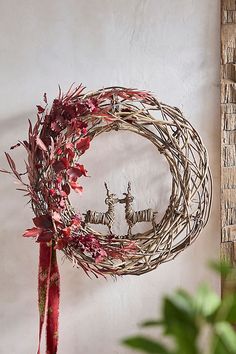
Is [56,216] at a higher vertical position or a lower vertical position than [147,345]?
higher

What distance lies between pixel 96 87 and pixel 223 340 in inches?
55.0

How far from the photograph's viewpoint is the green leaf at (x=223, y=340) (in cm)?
46

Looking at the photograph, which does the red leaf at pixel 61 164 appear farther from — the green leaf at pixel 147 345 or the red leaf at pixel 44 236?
the green leaf at pixel 147 345

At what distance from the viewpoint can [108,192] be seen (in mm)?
1782

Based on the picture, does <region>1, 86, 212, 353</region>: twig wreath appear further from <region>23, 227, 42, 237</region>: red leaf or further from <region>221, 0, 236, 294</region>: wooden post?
<region>221, 0, 236, 294</region>: wooden post

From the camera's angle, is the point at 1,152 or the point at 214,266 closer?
the point at 214,266

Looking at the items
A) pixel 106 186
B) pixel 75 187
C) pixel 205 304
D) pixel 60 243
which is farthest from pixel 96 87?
pixel 205 304

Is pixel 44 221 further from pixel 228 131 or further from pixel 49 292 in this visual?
pixel 228 131

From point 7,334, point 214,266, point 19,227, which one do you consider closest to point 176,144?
point 19,227

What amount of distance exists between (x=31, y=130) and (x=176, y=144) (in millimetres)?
374

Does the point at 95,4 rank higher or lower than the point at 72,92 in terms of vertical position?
higher

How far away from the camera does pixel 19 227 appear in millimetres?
1780

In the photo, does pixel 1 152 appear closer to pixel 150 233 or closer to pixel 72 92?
pixel 72 92

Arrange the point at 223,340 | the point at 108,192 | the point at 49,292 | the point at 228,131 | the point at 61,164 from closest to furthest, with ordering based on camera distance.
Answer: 1. the point at 223,340
2. the point at 61,164
3. the point at 49,292
4. the point at 108,192
5. the point at 228,131
